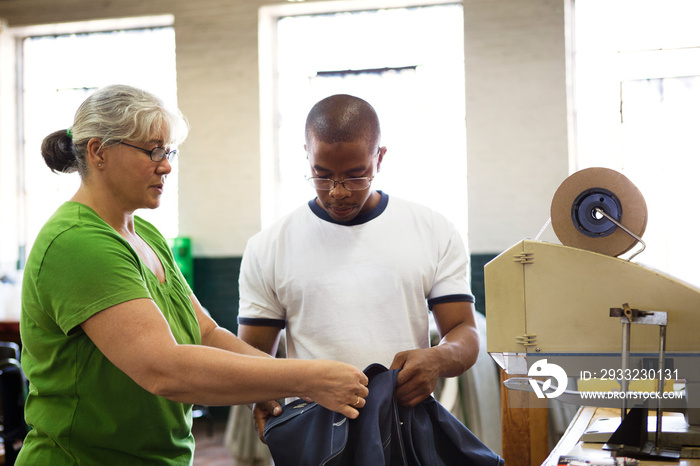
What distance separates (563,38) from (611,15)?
548 millimetres

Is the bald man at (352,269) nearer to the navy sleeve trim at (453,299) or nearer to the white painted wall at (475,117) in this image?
the navy sleeve trim at (453,299)

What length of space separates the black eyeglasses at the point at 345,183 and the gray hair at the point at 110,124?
45 cm

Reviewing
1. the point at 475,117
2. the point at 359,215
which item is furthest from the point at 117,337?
the point at 475,117

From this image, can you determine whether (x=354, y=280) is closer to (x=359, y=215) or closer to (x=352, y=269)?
Result: (x=352, y=269)

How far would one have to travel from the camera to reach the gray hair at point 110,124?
1.68 metres

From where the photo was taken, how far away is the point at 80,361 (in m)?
1.58

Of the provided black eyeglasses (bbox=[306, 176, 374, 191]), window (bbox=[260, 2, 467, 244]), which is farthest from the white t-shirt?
window (bbox=[260, 2, 467, 244])

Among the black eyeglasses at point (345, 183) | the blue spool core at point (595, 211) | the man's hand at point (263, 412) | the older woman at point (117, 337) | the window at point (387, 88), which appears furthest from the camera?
the window at point (387, 88)

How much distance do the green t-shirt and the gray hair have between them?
0.17 metres

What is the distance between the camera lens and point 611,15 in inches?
241

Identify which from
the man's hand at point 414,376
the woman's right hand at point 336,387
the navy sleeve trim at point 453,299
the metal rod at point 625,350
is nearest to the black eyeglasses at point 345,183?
the navy sleeve trim at point 453,299

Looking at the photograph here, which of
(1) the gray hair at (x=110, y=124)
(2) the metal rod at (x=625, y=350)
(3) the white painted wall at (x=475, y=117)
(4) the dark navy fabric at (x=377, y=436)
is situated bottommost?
(4) the dark navy fabric at (x=377, y=436)

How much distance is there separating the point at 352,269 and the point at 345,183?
26 centimetres

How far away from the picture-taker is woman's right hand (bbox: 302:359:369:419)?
1563 millimetres
